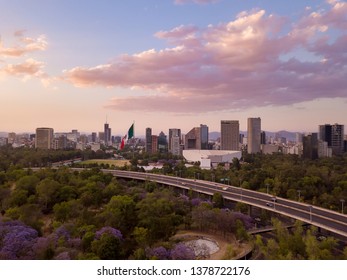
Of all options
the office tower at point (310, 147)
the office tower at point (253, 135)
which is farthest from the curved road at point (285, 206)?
the office tower at point (253, 135)

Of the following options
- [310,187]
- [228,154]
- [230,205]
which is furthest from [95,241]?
[228,154]

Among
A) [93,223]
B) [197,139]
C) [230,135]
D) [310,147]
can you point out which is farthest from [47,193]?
[197,139]

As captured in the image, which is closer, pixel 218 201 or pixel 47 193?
pixel 47 193

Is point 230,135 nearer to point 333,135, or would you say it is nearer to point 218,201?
point 333,135

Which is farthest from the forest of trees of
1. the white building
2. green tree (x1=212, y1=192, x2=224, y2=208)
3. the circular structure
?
the white building

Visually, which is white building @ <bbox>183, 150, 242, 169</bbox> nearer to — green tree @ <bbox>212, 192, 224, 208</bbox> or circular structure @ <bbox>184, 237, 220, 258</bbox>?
green tree @ <bbox>212, 192, 224, 208</bbox>

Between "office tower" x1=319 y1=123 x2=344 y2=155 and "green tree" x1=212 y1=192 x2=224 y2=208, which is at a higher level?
"office tower" x1=319 y1=123 x2=344 y2=155
